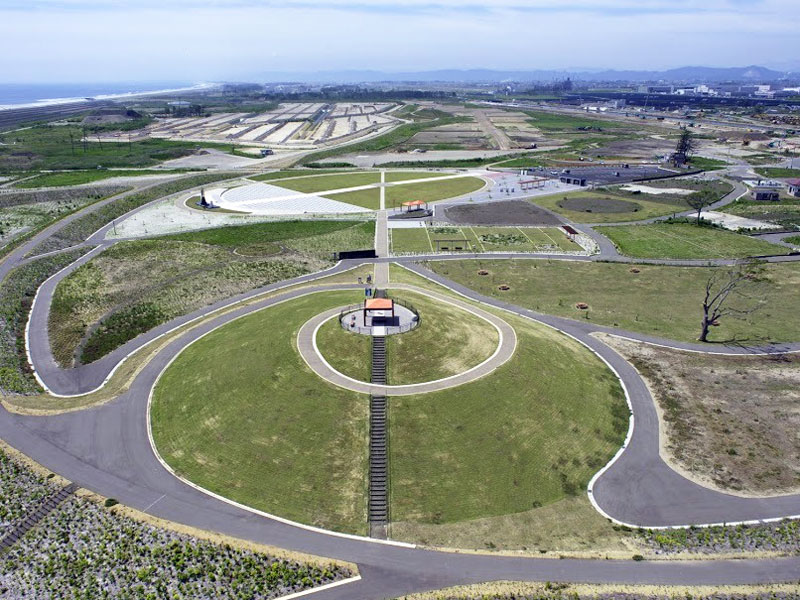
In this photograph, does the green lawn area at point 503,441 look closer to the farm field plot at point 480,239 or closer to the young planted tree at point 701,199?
the farm field plot at point 480,239

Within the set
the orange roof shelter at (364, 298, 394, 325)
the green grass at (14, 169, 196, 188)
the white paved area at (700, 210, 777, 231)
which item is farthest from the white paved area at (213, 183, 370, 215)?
the white paved area at (700, 210, 777, 231)

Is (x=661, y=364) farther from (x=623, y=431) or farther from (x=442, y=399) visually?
(x=442, y=399)

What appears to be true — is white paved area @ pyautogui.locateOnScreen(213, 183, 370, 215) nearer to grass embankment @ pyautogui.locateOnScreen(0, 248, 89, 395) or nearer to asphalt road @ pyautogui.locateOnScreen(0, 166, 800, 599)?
grass embankment @ pyautogui.locateOnScreen(0, 248, 89, 395)

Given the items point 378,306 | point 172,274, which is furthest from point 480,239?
point 172,274

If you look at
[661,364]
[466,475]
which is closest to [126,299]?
[466,475]

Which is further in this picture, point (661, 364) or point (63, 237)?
point (63, 237)

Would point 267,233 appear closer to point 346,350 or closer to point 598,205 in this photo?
point 346,350
